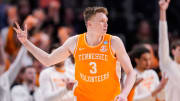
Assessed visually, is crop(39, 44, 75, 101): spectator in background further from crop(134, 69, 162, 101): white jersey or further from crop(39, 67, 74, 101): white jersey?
crop(134, 69, 162, 101): white jersey

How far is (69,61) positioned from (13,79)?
3.35ft

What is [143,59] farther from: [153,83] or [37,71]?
[37,71]

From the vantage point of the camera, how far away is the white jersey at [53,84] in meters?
9.00

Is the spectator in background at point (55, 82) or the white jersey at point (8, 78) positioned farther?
the white jersey at point (8, 78)

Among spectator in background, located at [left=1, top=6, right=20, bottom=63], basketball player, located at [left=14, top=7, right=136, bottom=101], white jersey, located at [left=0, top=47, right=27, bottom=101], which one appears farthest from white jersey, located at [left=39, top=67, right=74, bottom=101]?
spectator in background, located at [left=1, top=6, right=20, bottom=63]

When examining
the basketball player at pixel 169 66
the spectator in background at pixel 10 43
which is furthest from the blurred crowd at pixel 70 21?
the basketball player at pixel 169 66

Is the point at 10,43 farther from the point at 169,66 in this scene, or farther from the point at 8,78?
the point at 169,66

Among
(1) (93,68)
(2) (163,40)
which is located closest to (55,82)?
(2) (163,40)

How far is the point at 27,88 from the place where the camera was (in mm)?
9727

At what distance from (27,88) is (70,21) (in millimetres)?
4040

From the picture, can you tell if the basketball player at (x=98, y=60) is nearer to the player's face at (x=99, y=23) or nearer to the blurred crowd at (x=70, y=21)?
the player's face at (x=99, y=23)

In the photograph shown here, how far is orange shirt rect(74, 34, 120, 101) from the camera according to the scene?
6.75m

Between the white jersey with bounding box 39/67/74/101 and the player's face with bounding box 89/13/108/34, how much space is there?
7.87 ft

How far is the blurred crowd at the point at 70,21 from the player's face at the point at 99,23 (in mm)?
4212
